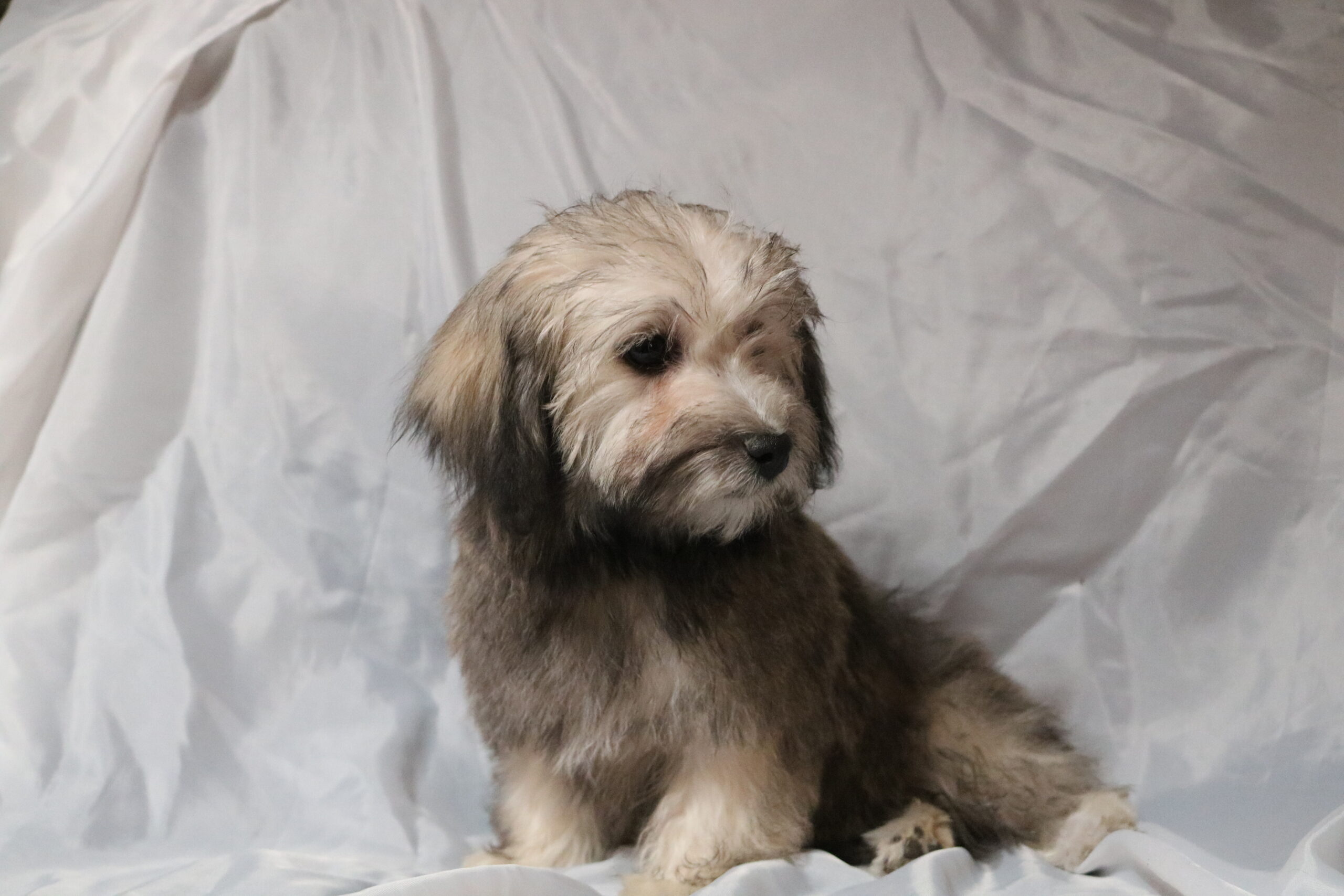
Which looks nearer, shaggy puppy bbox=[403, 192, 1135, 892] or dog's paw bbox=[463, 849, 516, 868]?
shaggy puppy bbox=[403, 192, 1135, 892]

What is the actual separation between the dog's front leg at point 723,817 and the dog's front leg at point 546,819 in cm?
17

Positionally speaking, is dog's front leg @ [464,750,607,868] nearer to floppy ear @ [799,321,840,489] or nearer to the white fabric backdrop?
the white fabric backdrop

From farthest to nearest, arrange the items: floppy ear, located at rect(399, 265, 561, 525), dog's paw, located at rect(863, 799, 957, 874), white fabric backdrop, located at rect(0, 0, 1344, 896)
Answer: white fabric backdrop, located at rect(0, 0, 1344, 896)
dog's paw, located at rect(863, 799, 957, 874)
floppy ear, located at rect(399, 265, 561, 525)

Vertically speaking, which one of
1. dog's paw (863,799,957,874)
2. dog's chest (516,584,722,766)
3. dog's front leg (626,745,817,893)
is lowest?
dog's paw (863,799,957,874)

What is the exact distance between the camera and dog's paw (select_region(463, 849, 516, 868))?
2.04m

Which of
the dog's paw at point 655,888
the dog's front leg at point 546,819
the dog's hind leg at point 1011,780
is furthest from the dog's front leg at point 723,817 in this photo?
the dog's hind leg at point 1011,780

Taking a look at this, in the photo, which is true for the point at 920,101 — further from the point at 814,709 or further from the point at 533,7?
the point at 814,709

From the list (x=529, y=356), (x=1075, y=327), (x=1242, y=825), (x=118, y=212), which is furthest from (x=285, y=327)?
(x=1242, y=825)

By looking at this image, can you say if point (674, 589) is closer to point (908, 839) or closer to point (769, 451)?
point (769, 451)

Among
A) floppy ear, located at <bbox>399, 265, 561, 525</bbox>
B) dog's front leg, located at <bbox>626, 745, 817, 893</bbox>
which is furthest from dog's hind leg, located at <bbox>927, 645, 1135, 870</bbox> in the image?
floppy ear, located at <bbox>399, 265, 561, 525</bbox>

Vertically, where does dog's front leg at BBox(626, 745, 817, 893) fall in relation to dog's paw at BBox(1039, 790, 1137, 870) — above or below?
above

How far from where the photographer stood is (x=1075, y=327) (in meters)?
2.49

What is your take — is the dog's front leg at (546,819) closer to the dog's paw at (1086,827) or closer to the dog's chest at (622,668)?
the dog's chest at (622,668)

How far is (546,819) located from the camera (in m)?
2.03
